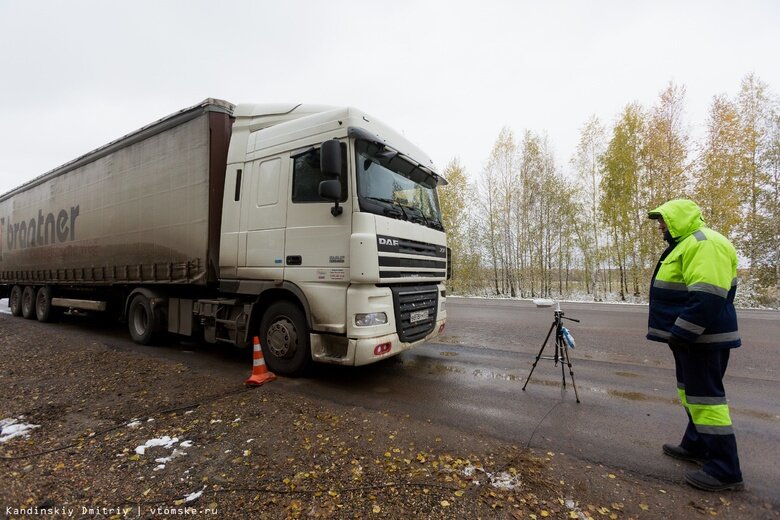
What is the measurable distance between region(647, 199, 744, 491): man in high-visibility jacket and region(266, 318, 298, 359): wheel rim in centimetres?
375

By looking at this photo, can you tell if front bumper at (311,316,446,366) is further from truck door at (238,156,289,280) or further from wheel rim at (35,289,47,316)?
wheel rim at (35,289,47,316)

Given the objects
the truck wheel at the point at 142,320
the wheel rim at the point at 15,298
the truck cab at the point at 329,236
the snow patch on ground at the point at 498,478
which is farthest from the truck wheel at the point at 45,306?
the snow patch on ground at the point at 498,478

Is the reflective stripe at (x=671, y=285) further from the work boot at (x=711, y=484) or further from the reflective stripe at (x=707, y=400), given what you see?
the work boot at (x=711, y=484)

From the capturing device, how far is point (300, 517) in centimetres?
202

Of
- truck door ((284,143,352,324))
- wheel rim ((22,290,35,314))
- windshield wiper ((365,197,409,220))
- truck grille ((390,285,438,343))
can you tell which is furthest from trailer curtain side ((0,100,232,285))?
truck grille ((390,285,438,343))

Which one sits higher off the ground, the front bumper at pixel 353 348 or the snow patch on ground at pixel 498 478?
the front bumper at pixel 353 348

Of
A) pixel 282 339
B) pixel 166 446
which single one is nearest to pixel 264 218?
pixel 282 339

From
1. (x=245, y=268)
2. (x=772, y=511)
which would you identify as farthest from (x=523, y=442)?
(x=245, y=268)

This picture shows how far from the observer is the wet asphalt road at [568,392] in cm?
285

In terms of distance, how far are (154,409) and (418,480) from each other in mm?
2977

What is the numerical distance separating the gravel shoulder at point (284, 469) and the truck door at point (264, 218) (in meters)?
1.66

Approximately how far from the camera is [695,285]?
2.34 meters

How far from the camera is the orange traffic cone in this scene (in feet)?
14.3

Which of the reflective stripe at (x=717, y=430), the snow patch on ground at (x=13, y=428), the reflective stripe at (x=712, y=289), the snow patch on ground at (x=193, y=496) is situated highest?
the reflective stripe at (x=712, y=289)
